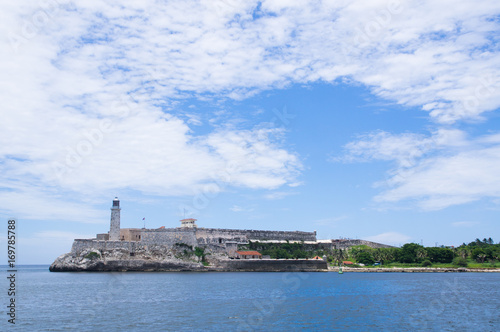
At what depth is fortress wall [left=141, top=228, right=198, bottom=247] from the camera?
202 feet

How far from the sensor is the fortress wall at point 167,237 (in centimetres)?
6169

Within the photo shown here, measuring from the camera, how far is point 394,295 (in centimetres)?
3259

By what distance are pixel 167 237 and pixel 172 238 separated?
69cm

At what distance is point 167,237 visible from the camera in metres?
61.8

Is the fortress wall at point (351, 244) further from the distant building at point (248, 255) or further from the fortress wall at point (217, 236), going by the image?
the distant building at point (248, 255)

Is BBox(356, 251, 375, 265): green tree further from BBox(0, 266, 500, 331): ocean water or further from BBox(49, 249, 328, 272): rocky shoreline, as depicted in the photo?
BBox(0, 266, 500, 331): ocean water

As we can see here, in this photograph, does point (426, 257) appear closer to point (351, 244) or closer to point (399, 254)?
point (399, 254)

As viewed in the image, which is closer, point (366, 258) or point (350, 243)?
point (366, 258)

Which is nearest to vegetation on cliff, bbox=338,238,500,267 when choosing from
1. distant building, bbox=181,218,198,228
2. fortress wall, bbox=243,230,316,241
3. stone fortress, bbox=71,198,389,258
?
fortress wall, bbox=243,230,316,241

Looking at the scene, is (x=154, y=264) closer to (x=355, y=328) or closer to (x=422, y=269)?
(x=422, y=269)

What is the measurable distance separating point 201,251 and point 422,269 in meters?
31.4

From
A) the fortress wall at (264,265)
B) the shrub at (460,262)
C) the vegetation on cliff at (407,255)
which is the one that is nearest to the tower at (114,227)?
the fortress wall at (264,265)

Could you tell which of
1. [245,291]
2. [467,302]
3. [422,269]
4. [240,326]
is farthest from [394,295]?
[422,269]

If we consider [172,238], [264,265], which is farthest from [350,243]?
[172,238]
